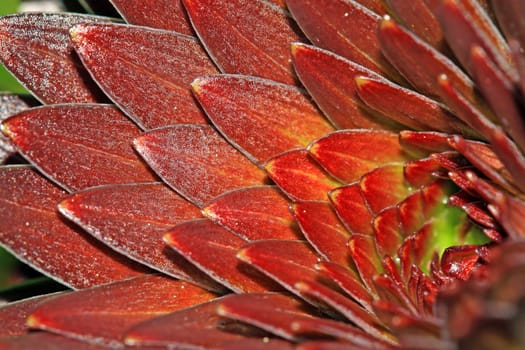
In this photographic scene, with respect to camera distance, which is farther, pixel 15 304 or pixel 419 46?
pixel 15 304

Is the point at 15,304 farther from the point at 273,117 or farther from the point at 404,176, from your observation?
the point at 404,176

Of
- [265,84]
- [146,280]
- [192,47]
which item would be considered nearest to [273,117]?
[265,84]

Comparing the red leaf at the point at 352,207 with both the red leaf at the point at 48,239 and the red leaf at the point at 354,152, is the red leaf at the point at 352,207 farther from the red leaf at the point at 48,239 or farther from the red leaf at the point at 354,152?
the red leaf at the point at 48,239

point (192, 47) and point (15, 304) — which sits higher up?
point (192, 47)

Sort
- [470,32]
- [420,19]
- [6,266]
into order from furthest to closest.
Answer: [6,266] → [420,19] → [470,32]

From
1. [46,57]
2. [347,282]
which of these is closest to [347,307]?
[347,282]

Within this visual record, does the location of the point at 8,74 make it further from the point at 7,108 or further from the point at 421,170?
the point at 421,170
